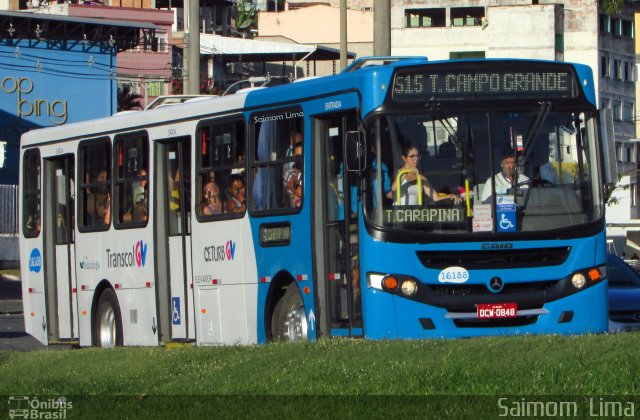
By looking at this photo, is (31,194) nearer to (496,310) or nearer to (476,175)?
(476,175)

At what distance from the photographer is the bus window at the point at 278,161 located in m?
14.9

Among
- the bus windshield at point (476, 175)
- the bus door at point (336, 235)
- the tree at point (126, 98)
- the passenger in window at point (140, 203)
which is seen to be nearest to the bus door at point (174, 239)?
the passenger in window at point (140, 203)

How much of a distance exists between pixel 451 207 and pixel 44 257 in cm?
854

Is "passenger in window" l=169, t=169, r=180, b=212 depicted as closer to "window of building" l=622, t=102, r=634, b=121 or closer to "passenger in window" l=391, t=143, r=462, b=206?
"passenger in window" l=391, t=143, r=462, b=206

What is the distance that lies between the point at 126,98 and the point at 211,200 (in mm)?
52358

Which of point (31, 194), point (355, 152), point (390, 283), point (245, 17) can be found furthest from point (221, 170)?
point (245, 17)

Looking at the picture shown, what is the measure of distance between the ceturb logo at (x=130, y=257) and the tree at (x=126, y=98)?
158ft

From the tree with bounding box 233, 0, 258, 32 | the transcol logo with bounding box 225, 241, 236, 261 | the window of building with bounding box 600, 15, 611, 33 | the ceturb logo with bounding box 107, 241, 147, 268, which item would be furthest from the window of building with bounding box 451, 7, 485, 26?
the transcol logo with bounding box 225, 241, 236, 261

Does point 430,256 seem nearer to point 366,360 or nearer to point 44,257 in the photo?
point 366,360

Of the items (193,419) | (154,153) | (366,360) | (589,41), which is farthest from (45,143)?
(589,41)

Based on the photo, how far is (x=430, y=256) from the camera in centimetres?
1354

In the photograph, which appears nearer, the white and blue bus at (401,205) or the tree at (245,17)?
the white and blue bus at (401,205)

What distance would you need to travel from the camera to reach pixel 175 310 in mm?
17406

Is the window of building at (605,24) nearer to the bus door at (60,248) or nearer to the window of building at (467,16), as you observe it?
the window of building at (467,16)
